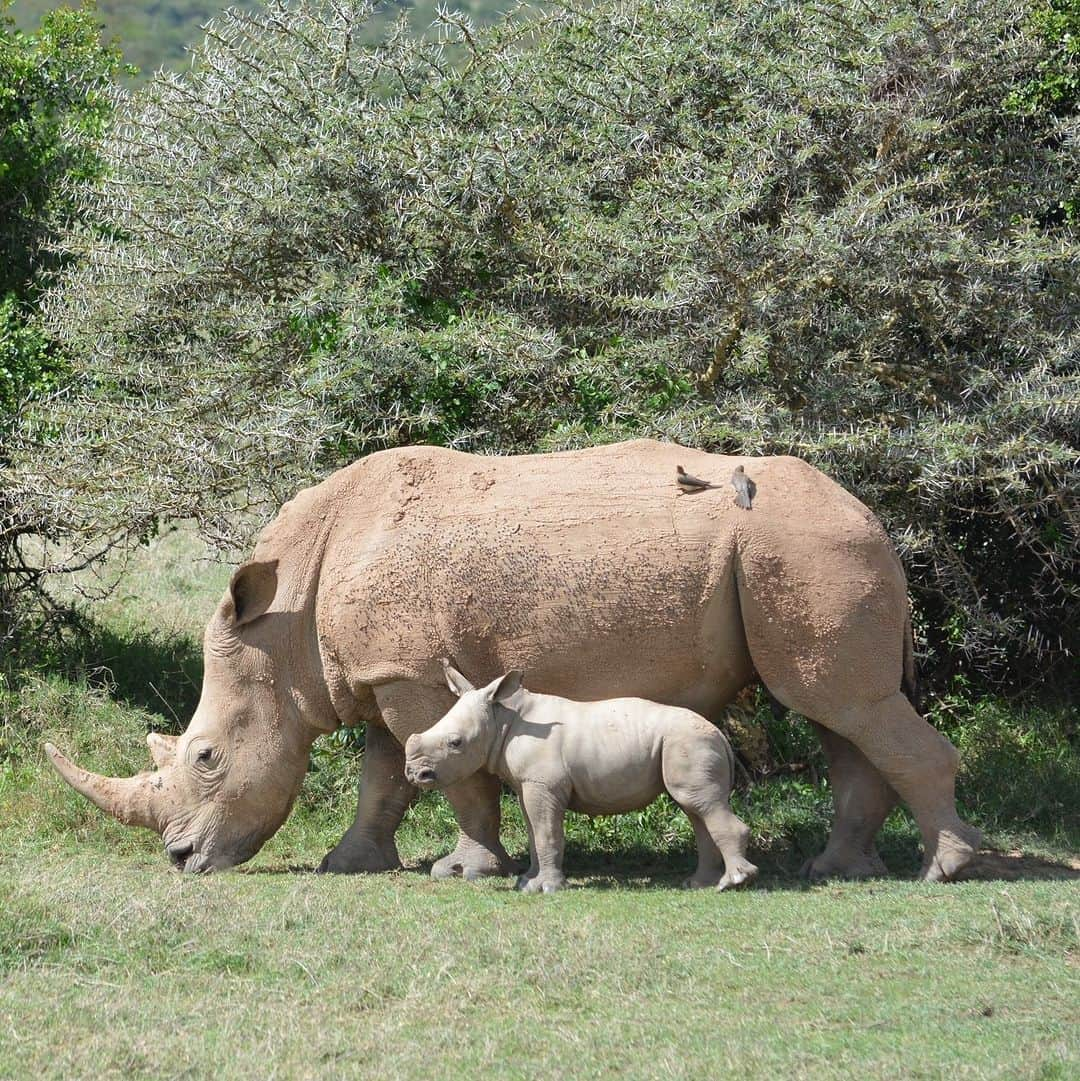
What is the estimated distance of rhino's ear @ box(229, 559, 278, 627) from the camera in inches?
322

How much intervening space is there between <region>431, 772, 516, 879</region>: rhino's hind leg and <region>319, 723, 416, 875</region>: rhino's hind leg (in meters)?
0.39

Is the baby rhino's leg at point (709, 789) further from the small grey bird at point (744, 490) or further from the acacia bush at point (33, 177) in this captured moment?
the acacia bush at point (33, 177)

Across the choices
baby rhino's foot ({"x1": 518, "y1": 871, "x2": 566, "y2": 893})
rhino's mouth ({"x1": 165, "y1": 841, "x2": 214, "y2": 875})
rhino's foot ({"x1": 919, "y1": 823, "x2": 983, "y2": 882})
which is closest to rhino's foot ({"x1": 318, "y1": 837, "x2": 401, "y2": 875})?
rhino's mouth ({"x1": 165, "y1": 841, "x2": 214, "y2": 875})

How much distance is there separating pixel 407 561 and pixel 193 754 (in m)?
1.51

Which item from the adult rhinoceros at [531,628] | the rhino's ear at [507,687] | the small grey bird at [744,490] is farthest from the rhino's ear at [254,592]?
the small grey bird at [744,490]

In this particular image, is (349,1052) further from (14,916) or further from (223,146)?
(223,146)

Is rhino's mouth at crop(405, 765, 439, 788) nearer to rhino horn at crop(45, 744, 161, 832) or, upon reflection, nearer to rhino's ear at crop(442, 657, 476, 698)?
rhino's ear at crop(442, 657, 476, 698)

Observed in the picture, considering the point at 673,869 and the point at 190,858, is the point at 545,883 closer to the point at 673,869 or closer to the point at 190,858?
the point at 673,869

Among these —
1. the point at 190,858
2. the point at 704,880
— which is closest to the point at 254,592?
the point at 190,858

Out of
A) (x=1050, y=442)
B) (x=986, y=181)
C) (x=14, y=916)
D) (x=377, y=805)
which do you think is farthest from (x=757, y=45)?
(x=14, y=916)

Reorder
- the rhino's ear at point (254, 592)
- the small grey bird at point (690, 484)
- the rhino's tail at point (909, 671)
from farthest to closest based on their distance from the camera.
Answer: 1. the rhino's ear at point (254, 592)
2. the rhino's tail at point (909, 671)
3. the small grey bird at point (690, 484)

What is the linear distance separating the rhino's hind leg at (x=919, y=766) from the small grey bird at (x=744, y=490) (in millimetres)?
1106

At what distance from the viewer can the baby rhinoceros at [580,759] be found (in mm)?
7375

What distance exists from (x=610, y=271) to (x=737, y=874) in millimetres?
3987
